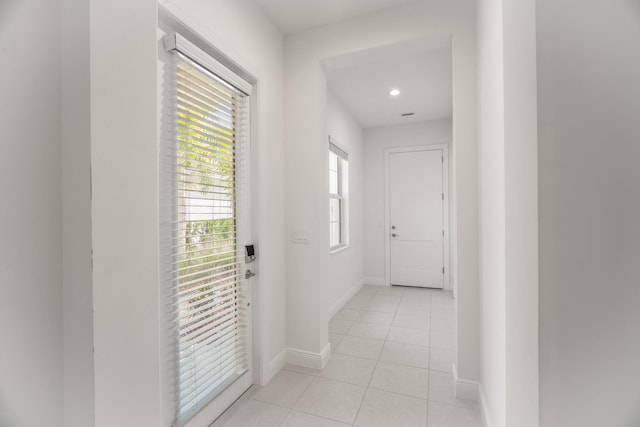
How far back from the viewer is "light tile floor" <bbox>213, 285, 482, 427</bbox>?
163cm

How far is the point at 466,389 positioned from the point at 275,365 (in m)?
1.34

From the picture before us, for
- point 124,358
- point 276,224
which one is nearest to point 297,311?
point 276,224

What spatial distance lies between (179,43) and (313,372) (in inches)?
90.9

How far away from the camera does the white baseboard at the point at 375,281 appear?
4742mm

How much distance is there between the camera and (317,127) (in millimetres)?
2178

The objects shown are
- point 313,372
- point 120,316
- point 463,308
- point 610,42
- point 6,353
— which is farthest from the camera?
point 313,372

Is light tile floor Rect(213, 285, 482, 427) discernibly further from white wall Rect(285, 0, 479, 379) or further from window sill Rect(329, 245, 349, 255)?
window sill Rect(329, 245, 349, 255)

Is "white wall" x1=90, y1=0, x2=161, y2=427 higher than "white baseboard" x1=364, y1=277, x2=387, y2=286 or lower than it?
higher

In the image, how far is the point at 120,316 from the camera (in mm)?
589

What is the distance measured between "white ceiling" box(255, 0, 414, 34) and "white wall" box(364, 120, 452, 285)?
281 centimetres

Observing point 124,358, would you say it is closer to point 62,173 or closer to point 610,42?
point 62,173

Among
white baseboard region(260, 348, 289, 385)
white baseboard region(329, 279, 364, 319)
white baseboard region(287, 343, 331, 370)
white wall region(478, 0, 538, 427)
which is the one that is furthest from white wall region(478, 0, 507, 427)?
white baseboard region(329, 279, 364, 319)

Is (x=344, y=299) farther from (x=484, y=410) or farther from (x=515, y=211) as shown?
(x=515, y=211)

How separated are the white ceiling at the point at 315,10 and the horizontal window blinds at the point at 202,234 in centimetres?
74
